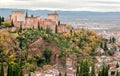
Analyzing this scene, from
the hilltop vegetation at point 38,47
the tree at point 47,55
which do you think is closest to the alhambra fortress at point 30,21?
the hilltop vegetation at point 38,47

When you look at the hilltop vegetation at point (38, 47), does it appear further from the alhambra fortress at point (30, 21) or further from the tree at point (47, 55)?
the alhambra fortress at point (30, 21)

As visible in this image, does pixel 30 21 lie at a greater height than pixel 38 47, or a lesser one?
greater

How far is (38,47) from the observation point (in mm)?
103062

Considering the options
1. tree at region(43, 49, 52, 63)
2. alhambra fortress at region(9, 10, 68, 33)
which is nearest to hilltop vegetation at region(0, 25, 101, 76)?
tree at region(43, 49, 52, 63)

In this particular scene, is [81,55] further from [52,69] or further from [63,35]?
[52,69]

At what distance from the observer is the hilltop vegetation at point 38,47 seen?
94.6 metres

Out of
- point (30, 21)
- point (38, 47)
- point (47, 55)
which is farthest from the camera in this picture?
point (30, 21)

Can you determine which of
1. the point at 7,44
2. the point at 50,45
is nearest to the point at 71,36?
the point at 50,45

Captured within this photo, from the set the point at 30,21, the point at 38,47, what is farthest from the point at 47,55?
the point at 30,21

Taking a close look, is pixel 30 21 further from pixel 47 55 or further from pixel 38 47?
pixel 47 55

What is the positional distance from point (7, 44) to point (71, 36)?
23608 millimetres

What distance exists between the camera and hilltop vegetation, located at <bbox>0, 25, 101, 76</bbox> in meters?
94.6

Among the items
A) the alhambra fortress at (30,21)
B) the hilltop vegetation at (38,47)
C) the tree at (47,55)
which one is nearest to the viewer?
the hilltop vegetation at (38,47)

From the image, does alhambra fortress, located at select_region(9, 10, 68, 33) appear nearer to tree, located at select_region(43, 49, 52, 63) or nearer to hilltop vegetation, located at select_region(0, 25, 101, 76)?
hilltop vegetation, located at select_region(0, 25, 101, 76)
